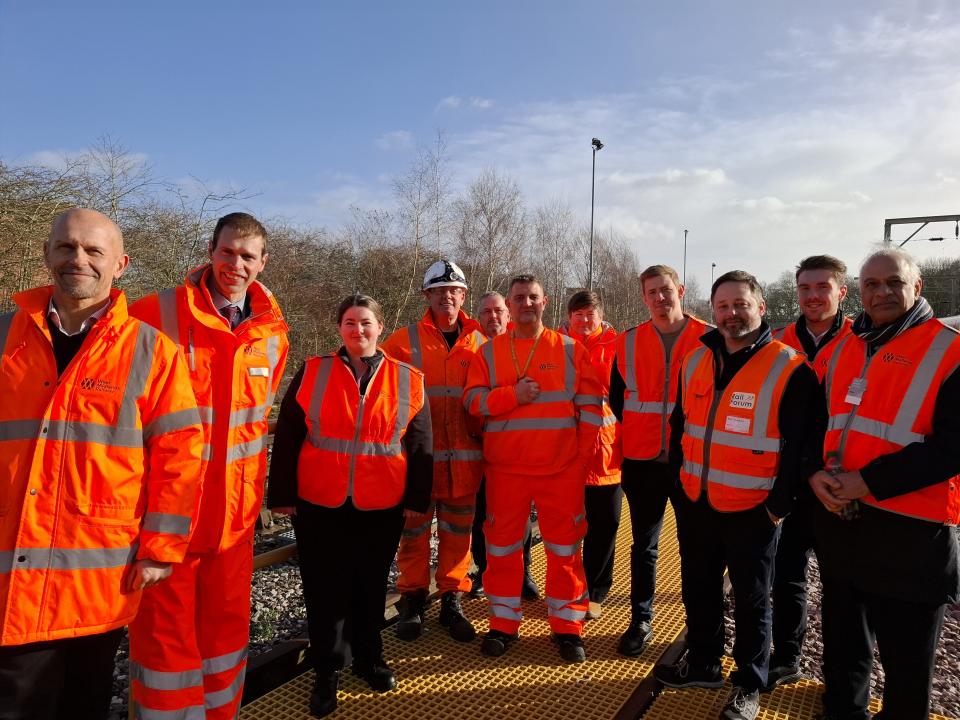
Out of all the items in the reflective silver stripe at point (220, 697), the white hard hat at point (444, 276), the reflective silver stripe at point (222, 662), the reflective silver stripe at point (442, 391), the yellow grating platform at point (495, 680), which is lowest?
the yellow grating platform at point (495, 680)

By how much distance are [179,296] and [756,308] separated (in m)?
2.90

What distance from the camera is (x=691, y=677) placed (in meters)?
3.38

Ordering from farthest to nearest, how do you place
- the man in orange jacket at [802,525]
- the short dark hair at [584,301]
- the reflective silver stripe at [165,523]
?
the short dark hair at [584,301] < the man in orange jacket at [802,525] < the reflective silver stripe at [165,523]

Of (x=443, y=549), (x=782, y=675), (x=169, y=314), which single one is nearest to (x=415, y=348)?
(x=443, y=549)

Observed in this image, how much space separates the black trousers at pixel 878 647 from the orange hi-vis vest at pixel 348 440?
7.58 ft

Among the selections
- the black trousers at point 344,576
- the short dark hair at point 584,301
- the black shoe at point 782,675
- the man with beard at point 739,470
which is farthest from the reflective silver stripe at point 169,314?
the black shoe at point 782,675

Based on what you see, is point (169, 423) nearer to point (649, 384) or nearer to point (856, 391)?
point (649, 384)

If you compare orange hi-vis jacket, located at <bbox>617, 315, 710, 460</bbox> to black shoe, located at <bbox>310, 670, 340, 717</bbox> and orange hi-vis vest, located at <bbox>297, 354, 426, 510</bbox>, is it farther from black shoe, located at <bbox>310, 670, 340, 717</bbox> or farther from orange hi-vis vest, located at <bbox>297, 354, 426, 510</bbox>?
black shoe, located at <bbox>310, 670, 340, 717</bbox>

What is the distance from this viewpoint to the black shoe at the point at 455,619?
12.6 ft

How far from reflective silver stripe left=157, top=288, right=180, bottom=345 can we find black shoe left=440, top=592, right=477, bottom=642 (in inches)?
97.2

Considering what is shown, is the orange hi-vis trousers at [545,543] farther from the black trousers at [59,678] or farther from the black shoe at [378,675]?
the black trousers at [59,678]

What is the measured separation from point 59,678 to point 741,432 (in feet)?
10.0

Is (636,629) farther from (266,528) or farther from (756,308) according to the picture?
(266,528)

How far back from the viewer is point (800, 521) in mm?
3559
